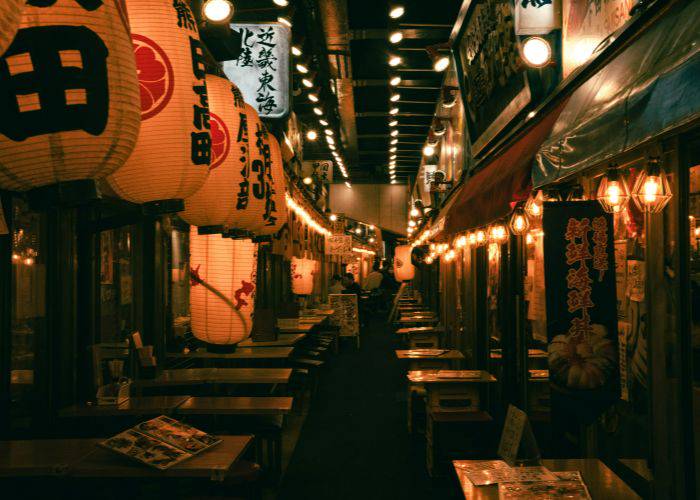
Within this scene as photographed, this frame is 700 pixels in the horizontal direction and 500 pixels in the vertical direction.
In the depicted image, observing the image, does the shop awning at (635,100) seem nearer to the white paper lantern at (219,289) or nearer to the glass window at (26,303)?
the white paper lantern at (219,289)

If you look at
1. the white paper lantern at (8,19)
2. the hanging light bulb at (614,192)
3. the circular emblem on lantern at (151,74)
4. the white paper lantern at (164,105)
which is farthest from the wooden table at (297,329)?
the white paper lantern at (8,19)

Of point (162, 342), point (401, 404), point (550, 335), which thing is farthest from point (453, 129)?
point (550, 335)

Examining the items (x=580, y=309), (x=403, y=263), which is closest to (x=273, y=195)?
(x=580, y=309)

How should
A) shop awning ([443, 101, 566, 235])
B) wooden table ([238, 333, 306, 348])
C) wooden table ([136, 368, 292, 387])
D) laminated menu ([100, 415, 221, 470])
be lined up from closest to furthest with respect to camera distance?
laminated menu ([100, 415, 221, 470]) → shop awning ([443, 101, 566, 235]) → wooden table ([136, 368, 292, 387]) → wooden table ([238, 333, 306, 348])

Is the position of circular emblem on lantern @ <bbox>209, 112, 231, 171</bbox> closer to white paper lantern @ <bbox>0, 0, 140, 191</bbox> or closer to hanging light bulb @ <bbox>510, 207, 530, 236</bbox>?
white paper lantern @ <bbox>0, 0, 140, 191</bbox>

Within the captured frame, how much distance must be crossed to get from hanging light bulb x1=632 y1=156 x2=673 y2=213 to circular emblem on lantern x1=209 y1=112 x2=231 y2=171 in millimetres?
3969

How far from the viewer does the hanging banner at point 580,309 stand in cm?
436

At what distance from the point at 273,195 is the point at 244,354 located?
4.39 meters

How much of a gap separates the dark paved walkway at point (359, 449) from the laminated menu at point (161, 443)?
9.27 feet

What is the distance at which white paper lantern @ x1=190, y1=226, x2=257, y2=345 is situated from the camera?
286 inches

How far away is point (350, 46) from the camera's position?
14.3m

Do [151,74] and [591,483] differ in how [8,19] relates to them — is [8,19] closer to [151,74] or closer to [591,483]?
[151,74]

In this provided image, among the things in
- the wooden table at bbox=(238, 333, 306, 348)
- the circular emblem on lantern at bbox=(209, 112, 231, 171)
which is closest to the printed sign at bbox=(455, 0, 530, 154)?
the circular emblem on lantern at bbox=(209, 112, 231, 171)

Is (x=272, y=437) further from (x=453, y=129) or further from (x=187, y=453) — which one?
(x=453, y=129)
